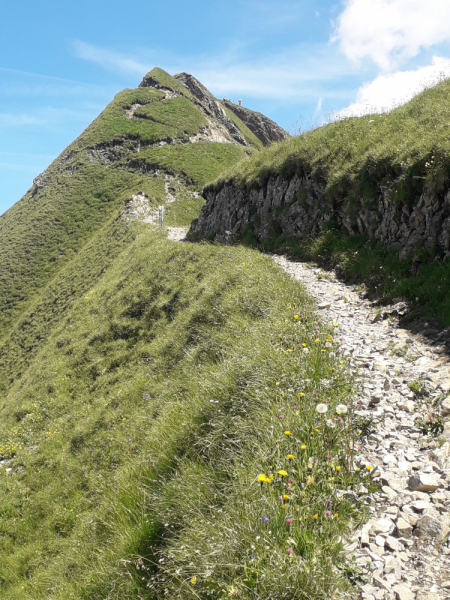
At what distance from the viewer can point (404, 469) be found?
397 centimetres

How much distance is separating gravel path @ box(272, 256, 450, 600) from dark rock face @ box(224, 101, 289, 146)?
125m

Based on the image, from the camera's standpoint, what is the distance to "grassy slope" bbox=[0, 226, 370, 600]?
3.33m

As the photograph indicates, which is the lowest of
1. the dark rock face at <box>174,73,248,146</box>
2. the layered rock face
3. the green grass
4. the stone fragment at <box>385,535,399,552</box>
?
the stone fragment at <box>385,535,399,552</box>

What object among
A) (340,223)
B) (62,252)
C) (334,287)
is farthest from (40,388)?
(62,252)

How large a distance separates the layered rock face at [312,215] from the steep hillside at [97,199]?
14.8 meters

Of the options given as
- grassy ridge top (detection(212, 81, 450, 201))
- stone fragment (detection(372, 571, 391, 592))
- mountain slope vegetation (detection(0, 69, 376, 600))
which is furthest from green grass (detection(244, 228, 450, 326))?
stone fragment (detection(372, 571, 391, 592))

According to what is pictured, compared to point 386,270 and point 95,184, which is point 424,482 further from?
point 95,184

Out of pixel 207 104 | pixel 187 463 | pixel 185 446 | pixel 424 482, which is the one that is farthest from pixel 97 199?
pixel 424 482

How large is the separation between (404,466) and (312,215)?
13382 millimetres

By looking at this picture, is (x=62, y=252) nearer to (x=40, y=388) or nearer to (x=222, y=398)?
(x=40, y=388)

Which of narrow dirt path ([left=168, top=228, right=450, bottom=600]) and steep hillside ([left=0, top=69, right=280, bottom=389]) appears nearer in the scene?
narrow dirt path ([left=168, top=228, right=450, bottom=600])

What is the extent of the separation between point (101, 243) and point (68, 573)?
39.8 m

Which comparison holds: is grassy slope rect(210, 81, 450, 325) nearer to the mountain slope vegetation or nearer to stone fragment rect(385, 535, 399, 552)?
the mountain slope vegetation

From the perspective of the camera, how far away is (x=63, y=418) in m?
13.9
